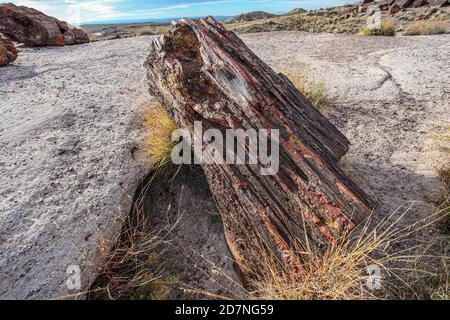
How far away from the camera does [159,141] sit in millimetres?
3488

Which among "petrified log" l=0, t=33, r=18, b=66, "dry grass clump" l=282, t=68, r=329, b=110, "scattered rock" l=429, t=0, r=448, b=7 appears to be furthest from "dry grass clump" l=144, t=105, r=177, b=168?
"scattered rock" l=429, t=0, r=448, b=7

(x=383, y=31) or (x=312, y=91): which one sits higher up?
(x=383, y=31)

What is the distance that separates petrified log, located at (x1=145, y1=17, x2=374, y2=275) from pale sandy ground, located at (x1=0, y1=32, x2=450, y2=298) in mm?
553

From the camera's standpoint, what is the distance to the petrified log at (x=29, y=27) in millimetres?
8667

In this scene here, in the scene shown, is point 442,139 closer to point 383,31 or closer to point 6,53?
point 383,31

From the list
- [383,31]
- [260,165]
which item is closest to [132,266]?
[260,165]

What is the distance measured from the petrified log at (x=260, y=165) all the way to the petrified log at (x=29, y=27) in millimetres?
7217

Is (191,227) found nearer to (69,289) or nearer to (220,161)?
(220,161)

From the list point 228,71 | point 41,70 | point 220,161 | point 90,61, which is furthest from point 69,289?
point 90,61

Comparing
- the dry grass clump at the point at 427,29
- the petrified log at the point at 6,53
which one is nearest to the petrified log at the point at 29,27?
the petrified log at the point at 6,53

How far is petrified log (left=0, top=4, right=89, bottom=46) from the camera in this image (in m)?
8.67

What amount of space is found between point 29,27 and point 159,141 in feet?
25.5

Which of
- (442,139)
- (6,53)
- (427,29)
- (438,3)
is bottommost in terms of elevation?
(442,139)

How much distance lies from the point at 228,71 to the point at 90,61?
527cm
